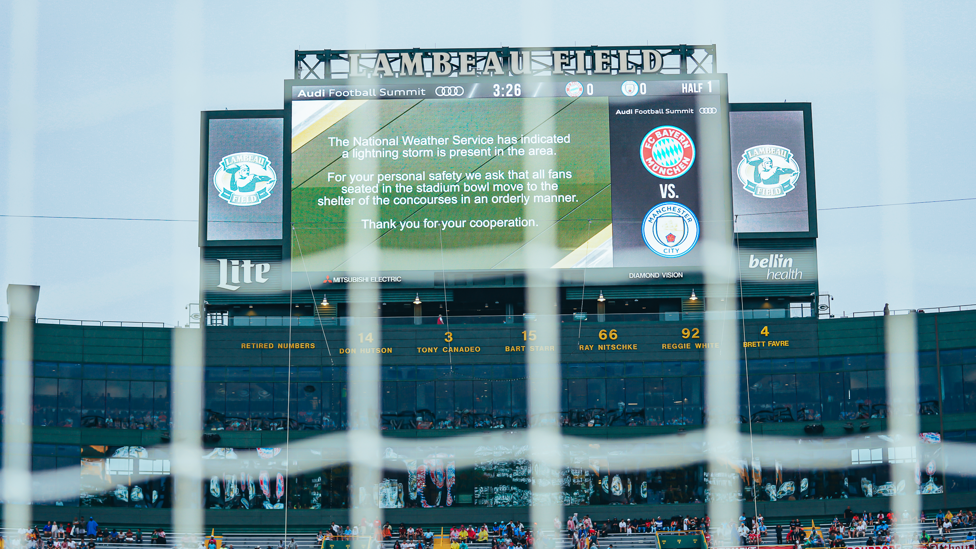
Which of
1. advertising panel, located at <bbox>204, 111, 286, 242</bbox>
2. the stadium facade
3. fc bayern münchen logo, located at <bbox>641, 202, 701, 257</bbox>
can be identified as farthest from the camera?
advertising panel, located at <bbox>204, 111, 286, 242</bbox>

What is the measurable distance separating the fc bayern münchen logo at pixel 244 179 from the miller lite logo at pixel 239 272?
2976mm

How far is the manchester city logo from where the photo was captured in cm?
6166

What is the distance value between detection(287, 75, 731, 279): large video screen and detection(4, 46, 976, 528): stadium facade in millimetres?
108

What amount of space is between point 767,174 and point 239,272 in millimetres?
26313

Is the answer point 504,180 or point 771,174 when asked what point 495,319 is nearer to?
point 504,180

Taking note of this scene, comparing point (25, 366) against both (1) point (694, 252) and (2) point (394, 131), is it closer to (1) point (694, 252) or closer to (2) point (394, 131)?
(2) point (394, 131)

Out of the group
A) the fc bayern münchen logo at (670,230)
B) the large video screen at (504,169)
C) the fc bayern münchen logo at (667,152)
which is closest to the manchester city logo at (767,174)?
the large video screen at (504,169)

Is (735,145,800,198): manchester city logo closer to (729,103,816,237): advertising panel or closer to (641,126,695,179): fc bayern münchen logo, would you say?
(729,103,816,237): advertising panel

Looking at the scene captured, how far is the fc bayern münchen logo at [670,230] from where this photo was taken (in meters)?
60.8

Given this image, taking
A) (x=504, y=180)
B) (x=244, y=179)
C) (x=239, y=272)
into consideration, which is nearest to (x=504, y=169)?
(x=504, y=180)

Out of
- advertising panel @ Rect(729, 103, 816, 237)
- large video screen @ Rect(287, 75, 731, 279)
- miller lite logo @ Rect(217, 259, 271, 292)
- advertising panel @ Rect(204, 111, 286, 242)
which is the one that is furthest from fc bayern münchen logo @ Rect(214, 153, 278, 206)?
advertising panel @ Rect(729, 103, 816, 237)

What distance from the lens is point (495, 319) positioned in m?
60.5

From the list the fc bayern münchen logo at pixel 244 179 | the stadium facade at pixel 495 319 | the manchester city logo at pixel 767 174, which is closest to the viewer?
the stadium facade at pixel 495 319

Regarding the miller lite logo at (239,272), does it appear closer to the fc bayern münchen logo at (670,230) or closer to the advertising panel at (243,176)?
the advertising panel at (243,176)
